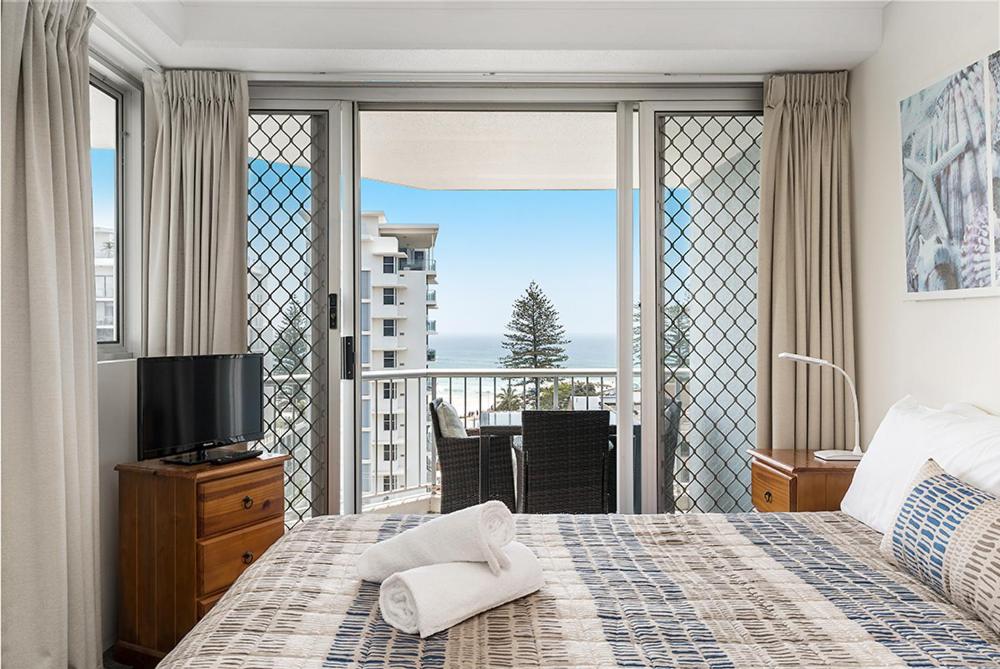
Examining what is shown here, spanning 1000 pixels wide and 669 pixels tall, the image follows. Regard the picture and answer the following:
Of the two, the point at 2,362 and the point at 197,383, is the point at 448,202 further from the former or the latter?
the point at 2,362

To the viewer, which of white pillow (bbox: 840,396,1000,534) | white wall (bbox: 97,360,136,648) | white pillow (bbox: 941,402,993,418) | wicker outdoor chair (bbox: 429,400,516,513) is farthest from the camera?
wicker outdoor chair (bbox: 429,400,516,513)

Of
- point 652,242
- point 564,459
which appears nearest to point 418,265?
point 564,459

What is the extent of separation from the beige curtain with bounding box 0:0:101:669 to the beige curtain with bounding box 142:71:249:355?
0.79 metres

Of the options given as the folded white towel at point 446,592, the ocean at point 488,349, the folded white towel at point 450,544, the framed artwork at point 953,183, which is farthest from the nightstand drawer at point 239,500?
the ocean at point 488,349

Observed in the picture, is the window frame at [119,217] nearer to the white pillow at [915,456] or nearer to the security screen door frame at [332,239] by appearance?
the security screen door frame at [332,239]

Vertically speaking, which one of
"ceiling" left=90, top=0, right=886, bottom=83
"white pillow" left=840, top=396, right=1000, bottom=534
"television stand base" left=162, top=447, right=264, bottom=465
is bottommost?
"television stand base" left=162, top=447, right=264, bottom=465

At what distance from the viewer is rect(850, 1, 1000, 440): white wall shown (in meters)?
2.53

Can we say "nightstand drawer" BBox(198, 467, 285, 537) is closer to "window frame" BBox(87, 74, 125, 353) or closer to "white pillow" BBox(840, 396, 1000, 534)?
"window frame" BBox(87, 74, 125, 353)

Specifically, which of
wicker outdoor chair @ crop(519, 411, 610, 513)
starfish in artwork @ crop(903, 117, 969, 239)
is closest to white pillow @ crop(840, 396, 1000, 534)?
starfish in artwork @ crop(903, 117, 969, 239)

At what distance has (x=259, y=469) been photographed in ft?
9.89

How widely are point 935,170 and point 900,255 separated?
0.44 m

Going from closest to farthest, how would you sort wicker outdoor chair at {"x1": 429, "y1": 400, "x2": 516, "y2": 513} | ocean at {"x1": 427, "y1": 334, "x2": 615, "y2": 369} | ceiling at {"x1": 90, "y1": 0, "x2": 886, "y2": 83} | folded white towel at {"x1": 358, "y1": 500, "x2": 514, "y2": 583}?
1. folded white towel at {"x1": 358, "y1": 500, "x2": 514, "y2": 583}
2. ceiling at {"x1": 90, "y1": 0, "x2": 886, "y2": 83}
3. wicker outdoor chair at {"x1": 429, "y1": 400, "x2": 516, "y2": 513}
4. ocean at {"x1": 427, "y1": 334, "x2": 615, "y2": 369}

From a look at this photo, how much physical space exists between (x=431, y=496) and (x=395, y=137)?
2.73m

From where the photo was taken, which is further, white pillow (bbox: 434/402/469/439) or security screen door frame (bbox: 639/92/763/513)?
white pillow (bbox: 434/402/469/439)
